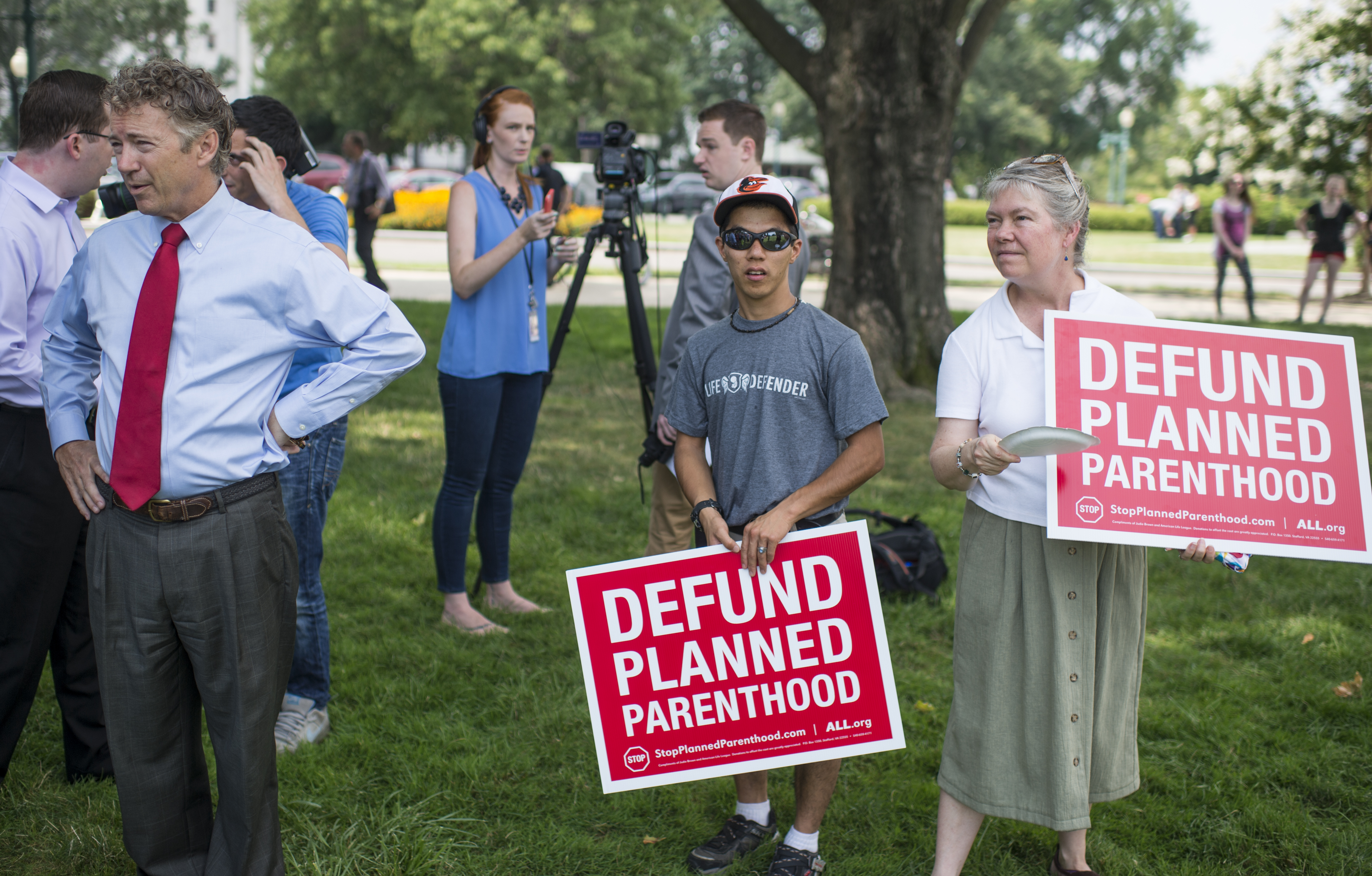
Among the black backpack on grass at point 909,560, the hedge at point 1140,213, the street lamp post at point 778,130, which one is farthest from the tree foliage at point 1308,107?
the street lamp post at point 778,130

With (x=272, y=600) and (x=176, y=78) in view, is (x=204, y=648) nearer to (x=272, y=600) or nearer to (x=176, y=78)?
(x=272, y=600)

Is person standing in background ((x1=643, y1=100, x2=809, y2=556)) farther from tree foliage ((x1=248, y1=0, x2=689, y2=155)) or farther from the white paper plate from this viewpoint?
tree foliage ((x1=248, y1=0, x2=689, y2=155))

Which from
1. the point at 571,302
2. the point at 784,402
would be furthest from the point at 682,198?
the point at 784,402

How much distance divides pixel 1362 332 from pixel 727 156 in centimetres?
1297

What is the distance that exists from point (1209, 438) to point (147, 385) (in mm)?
2478

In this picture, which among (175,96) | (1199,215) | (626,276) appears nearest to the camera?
(175,96)

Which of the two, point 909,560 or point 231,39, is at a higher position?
point 231,39

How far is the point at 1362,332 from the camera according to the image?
13.5 m

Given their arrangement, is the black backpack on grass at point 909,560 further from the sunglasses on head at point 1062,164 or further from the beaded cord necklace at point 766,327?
the sunglasses on head at point 1062,164

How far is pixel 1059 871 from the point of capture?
2.98m

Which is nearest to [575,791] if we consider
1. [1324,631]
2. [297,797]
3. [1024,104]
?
[297,797]

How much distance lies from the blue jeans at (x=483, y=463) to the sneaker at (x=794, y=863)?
2.12 meters

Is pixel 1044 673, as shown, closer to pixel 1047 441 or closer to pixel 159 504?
pixel 1047 441

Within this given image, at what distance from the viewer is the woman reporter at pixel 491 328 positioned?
13.6 ft
